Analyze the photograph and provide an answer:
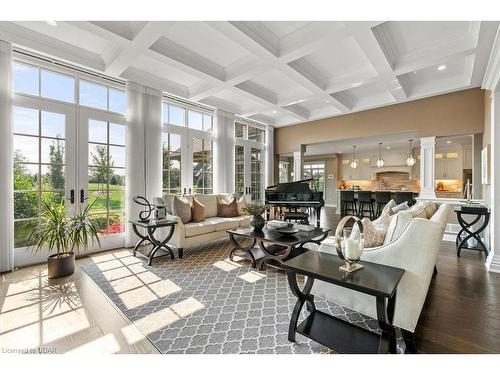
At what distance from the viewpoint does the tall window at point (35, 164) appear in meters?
3.35

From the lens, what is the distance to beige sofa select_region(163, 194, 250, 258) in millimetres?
3846

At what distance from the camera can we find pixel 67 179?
3738mm

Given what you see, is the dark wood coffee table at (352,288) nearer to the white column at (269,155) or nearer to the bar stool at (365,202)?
the white column at (269,155)

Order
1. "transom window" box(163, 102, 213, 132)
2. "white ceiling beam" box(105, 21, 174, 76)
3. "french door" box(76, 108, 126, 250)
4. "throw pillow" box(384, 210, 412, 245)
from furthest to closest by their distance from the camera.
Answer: "transom window" box(163, 102, 213, 132) < "french door" box(76, 108, 126, 250) < "white ceiling beam" box(105, 21, 174, 76) < "throw pillow" box(384, 210, 412, 245)

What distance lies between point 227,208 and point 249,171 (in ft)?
7.33

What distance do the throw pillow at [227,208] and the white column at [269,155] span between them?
2788mm

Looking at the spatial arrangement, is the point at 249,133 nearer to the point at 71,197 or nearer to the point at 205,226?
the point at 205,226

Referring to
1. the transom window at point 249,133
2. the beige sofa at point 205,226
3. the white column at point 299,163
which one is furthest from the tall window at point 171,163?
the white column at point 299,163

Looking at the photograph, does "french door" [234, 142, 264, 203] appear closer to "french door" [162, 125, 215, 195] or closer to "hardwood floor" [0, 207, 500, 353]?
"french door" [162, 125, 215, 195]

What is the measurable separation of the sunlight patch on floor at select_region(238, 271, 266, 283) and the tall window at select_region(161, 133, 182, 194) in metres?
2.81

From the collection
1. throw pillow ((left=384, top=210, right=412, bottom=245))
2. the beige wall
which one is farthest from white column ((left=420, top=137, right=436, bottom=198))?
throw pillow ((left=384, top=210, right=412, bottom=245))

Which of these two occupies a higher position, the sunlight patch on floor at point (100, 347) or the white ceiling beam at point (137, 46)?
the white ceiling beam at point (137, 46)
